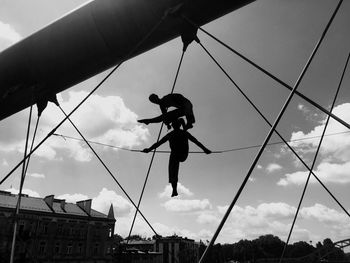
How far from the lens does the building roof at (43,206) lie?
41438 millimetres

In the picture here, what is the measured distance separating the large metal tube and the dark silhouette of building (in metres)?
38.7

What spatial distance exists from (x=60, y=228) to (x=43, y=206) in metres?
4.09

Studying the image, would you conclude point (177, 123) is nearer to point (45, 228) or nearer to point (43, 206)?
point (45, 228)

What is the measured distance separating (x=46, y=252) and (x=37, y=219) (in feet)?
15.0

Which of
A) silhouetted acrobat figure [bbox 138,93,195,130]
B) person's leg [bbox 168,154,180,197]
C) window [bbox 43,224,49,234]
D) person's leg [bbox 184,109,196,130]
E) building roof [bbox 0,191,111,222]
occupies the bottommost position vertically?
person's leg [bbox 168,154,180,197]

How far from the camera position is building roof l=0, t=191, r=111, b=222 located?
41.4 metres

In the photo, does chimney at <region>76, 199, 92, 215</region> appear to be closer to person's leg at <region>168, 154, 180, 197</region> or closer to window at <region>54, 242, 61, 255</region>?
window at <region>54, 242, 61, 255</region>

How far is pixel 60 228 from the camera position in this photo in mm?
44188

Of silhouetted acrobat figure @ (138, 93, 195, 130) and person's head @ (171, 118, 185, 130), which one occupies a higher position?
silhouetted acrobat figure @ (138, 93, 195, 130)

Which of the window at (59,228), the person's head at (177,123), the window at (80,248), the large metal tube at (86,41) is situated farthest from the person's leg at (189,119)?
the window at (80,248)

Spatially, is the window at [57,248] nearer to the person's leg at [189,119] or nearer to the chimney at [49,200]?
the chimney at [49,200]

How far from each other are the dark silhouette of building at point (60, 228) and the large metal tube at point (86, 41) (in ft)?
127

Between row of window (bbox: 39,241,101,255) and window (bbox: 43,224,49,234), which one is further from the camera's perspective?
window (bbox: 43,224,49,234)

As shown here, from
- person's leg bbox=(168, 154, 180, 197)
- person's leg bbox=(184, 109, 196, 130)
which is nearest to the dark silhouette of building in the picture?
person's leg bbox=(168, 154, 180, 197)
